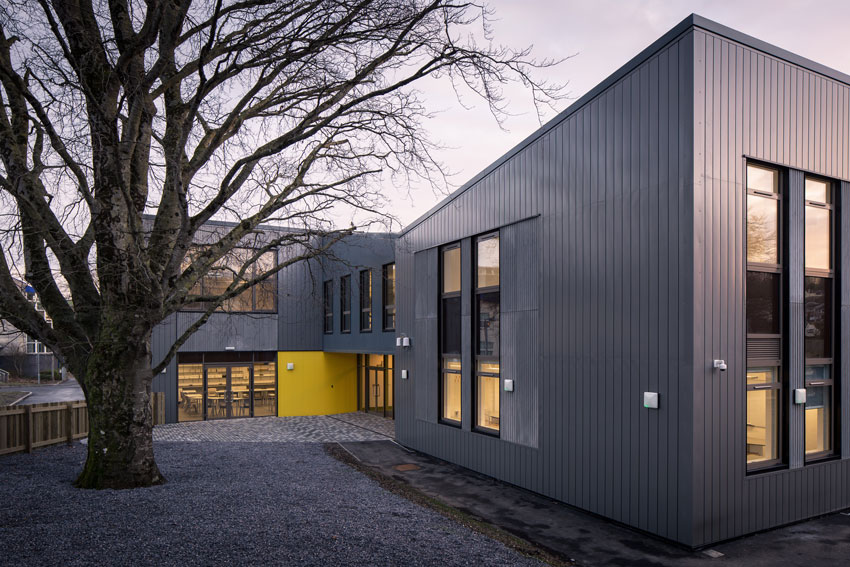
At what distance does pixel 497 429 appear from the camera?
1101 cm

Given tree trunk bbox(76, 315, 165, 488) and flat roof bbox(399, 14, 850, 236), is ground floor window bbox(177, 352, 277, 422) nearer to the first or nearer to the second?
tree trunk bbox(76, 315, 165, 488)

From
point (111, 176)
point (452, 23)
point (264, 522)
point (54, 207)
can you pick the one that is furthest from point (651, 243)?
point (54, 207)

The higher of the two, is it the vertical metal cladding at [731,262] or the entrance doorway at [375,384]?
the vertical metal cladding at [731,262]

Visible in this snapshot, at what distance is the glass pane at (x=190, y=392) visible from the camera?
65.4 ft

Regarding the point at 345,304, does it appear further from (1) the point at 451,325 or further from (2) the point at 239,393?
(1) the point at 451,325

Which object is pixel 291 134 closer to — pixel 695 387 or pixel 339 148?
pixel 339 148

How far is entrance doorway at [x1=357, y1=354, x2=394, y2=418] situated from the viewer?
20594 millimetres

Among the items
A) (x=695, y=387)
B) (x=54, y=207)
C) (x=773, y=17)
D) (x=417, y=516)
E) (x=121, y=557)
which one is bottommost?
(x=417, y=516)

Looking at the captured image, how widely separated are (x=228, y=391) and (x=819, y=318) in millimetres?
17793

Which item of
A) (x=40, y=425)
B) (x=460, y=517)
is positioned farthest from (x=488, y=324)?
(x=40, y=425)

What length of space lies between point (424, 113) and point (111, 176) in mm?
4718

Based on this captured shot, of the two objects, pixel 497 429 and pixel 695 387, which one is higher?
pixel 695 387

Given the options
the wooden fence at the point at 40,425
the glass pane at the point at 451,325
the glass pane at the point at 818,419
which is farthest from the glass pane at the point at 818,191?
the wooden fence at the point at 40,425

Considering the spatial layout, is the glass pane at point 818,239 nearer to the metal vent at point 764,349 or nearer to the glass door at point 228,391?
the metal vent at point 764,349
